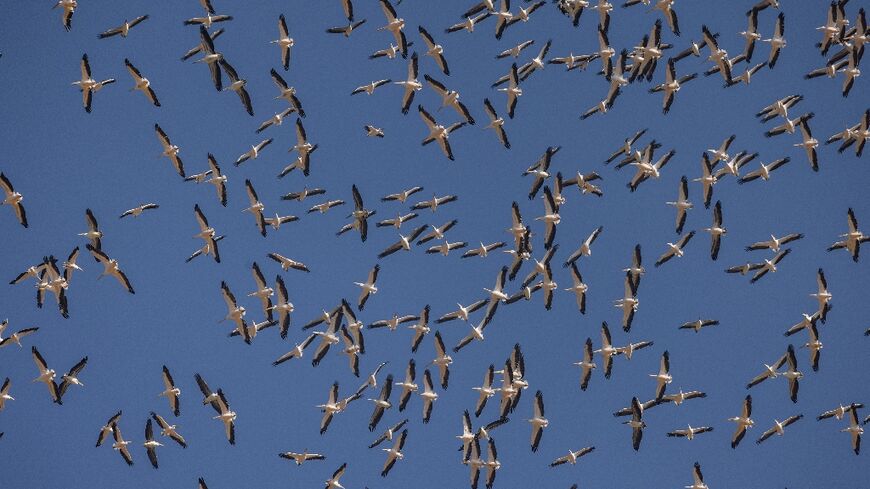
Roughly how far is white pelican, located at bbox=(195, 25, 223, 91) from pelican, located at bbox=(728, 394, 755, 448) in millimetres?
20674

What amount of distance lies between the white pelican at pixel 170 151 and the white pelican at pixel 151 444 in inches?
325

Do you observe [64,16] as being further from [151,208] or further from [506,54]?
[506,54]

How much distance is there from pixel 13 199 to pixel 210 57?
7.91 m

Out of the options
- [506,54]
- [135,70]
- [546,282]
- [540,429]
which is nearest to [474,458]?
[540,429]

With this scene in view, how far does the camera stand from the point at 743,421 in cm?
5603

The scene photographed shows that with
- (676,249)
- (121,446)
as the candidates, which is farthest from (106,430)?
(676,249)

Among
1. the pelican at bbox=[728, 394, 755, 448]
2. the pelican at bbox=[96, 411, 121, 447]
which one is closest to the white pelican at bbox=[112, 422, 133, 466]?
the pelican at bbox=[96, 411, 121, 447]

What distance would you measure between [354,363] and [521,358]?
555 cm

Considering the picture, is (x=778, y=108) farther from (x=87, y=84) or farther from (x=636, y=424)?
(x=87, y=84)

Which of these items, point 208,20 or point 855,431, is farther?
point 855,431

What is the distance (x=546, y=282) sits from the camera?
55.0 meters

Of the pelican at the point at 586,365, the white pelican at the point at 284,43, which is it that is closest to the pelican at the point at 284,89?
the white pelican at the point at 284,43

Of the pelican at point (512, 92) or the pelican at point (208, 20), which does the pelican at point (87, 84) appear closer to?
the pelican at point (208, 20)

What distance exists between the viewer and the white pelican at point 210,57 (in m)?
50.2
